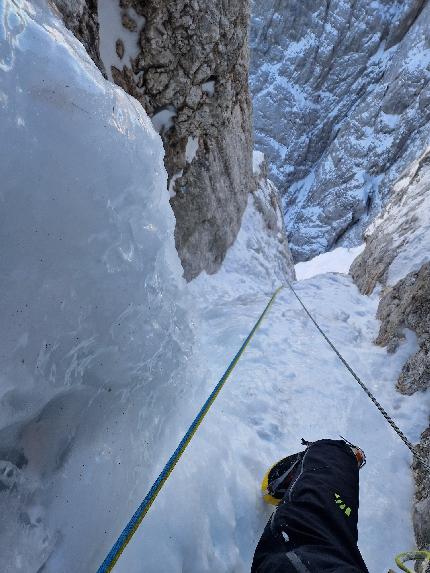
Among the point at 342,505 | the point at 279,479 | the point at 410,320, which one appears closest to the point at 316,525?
the point at 342,505

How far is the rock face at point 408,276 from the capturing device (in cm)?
264

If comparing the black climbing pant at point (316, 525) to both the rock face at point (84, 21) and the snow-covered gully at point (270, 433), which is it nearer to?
the snow-covered gully at point (270, 433)

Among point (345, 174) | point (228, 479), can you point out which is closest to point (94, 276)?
point (228, 479)

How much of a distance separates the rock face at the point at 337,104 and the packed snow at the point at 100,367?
107ft

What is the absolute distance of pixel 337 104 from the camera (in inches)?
1523

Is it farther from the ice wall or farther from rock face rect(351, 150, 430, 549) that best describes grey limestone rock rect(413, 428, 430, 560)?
the ice wall

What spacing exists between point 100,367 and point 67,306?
30 centimetres

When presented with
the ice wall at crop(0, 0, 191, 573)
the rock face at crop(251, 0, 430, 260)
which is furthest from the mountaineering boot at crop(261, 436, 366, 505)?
the rock face at crop(251, 0, 430, 260)

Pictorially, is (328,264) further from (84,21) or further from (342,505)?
(342,505)

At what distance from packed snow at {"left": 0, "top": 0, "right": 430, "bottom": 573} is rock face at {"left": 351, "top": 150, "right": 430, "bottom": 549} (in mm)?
579

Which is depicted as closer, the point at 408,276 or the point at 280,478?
the point at 280,478

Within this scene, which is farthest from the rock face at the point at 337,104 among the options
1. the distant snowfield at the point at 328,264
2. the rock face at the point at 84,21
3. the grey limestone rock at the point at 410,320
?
the rock face at the point at 84,21

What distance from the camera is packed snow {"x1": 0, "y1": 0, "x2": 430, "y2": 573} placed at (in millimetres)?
1209

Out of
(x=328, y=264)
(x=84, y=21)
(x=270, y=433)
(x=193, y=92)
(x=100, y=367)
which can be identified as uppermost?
(x=84, y=21)
